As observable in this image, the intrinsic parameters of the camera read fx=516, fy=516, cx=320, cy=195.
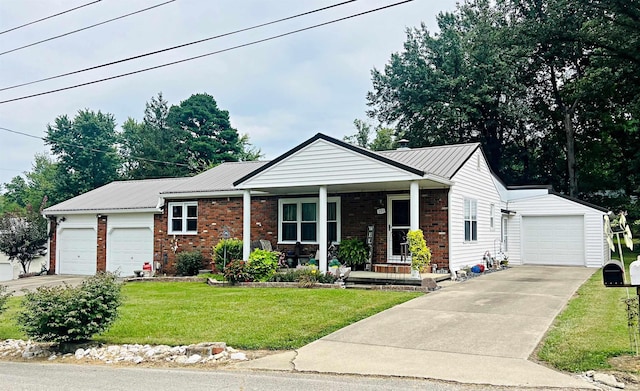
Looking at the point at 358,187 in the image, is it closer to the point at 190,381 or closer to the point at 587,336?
the point at 587,336

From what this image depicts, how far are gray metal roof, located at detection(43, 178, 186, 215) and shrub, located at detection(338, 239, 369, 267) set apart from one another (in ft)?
28.3

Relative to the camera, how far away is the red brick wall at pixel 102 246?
72.8 feet

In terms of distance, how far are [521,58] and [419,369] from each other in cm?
2957

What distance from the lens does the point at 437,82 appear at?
33.2 meters

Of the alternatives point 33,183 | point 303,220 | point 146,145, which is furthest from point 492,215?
point 33,183

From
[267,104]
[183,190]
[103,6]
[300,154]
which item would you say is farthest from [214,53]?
[267,104]

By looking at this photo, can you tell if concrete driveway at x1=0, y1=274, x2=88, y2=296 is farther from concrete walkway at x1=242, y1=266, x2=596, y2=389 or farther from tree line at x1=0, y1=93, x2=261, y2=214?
tree line at x1=0, y1=93, x2=261, y2=214

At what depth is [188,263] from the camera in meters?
19.2

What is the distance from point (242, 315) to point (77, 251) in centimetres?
1562

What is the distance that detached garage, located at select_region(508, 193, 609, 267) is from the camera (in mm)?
20562

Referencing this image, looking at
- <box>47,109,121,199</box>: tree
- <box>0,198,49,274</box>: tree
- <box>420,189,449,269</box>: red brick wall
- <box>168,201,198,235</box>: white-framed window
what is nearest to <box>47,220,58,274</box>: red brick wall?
<box>0,198,49,274</box>: tree

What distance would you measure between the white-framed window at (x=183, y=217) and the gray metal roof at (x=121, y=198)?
33.6 inches

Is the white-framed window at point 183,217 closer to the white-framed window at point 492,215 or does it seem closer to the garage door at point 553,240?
the white-framed window at point 492,215

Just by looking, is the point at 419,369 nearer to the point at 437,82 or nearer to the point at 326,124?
the point at 437,82
